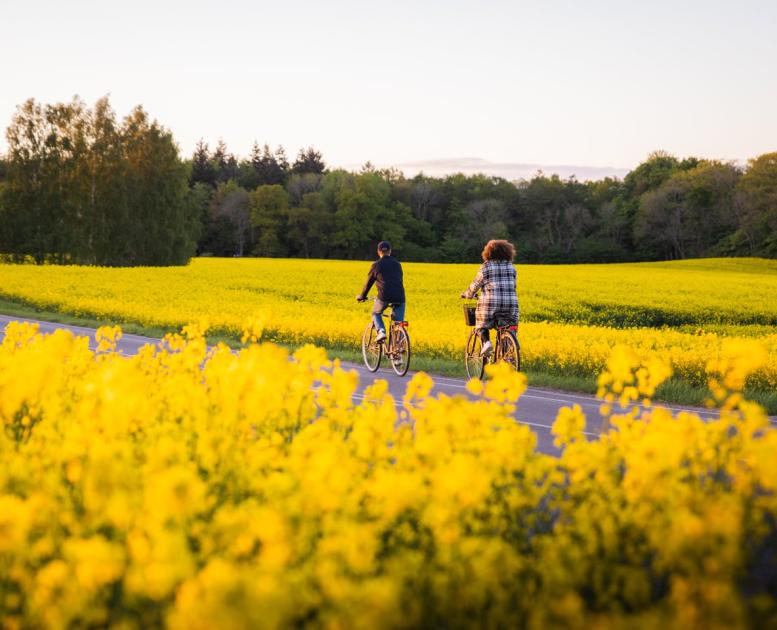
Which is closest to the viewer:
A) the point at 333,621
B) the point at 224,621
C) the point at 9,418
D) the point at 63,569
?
the point at 224,621

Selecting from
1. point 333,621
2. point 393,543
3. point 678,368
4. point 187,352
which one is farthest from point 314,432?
point 678,368

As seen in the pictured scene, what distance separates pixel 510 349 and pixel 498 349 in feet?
0.87

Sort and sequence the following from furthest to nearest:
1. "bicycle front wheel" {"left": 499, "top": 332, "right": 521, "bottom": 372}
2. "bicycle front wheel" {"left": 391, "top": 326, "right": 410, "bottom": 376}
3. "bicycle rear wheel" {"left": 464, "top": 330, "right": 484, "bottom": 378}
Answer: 1. "bicycle front wheel" {"left": 391, "top": 326, "right": 410, "bottom": 376}
2. "bicycle rear wheel" {"left": 464, "top": 330, "right": 484, "bottom": 378}
3. "bicycle front wheel" {"left": 499, "top": 332, "right": 521, "bottom": 372}

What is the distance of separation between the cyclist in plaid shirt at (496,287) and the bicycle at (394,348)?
5.23ft

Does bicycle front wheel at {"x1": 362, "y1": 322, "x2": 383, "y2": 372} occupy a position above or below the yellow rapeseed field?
below

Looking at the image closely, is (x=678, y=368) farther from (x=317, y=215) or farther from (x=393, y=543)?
(x=317, y=215)

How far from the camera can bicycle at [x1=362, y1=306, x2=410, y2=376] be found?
44.7 feet

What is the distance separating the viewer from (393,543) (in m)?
3.82

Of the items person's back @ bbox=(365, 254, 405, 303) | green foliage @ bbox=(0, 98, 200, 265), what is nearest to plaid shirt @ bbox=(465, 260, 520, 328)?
person's back @ bbox=(365, 254, 405, 303)

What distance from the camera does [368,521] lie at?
156 inches

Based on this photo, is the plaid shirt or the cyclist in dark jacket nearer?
the plaid shirt

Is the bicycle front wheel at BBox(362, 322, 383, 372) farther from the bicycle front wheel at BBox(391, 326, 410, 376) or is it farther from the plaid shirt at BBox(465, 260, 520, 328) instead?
the plaid shirt at BBox(465, 260, 520, 328)

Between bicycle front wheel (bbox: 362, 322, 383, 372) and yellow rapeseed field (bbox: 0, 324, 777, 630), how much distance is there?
8723 mm

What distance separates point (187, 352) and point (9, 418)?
2.24 metres
